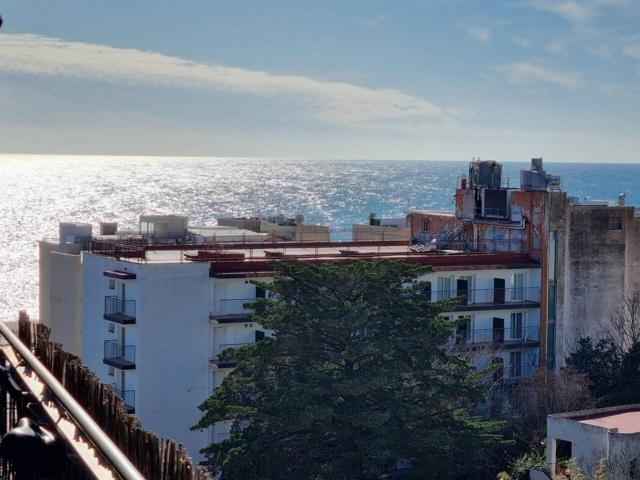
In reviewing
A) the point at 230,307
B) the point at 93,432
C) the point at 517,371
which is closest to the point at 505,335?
the point at 517,371

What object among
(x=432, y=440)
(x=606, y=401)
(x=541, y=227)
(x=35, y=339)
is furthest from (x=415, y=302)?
(x=35, y=339)

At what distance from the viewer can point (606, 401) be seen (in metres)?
46.6

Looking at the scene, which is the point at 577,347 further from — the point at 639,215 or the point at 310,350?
the point at 310,350

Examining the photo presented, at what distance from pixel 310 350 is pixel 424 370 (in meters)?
3.97

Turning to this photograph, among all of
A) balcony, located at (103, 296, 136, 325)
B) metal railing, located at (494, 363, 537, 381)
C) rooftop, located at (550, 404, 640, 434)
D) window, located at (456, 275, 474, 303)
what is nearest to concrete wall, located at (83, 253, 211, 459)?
balcony, located at (103, 296, 136, 325)

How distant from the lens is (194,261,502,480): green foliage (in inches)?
1346

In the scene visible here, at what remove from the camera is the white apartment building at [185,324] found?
148 feet

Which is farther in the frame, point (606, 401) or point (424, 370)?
point (606, 401)

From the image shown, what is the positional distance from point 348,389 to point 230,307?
45.3ft

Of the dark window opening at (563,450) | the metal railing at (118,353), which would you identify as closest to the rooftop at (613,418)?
the dark window opening at (563,450)

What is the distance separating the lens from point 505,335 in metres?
52.8

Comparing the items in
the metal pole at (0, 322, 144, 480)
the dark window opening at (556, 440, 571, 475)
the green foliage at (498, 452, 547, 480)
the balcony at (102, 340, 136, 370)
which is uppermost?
the metal pole at (0, 322, 144, 480)

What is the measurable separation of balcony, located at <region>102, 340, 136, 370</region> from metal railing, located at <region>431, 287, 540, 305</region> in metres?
15.1

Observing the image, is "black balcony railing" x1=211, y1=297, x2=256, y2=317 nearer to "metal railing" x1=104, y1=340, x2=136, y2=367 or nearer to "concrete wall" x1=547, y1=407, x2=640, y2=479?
"metal railing" x1=104, y1=340, x2=136, y2=367
